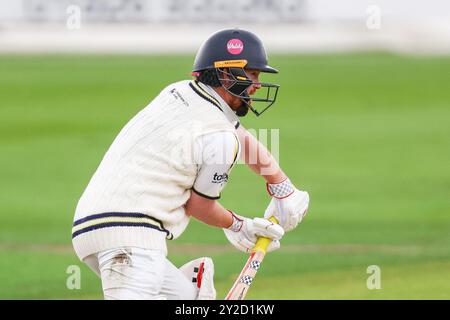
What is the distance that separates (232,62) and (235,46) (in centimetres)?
11

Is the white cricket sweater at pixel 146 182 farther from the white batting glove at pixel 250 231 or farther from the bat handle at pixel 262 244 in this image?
the bat handle at pixel 262 244

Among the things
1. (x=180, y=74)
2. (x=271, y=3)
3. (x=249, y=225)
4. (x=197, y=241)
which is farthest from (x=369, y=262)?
(x=271, y=3)

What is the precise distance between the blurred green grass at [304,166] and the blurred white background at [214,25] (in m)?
1.35

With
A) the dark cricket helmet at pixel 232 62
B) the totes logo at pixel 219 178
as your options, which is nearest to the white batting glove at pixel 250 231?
the totes logo at pixel 219 178

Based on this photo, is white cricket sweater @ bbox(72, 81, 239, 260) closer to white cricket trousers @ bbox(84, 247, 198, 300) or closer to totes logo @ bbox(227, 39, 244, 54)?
white cricket trousers @ bbox(84, 247, 198, 300)

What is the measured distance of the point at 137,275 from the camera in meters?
5.33

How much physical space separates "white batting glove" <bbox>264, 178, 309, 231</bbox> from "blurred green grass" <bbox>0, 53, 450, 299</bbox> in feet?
7.61

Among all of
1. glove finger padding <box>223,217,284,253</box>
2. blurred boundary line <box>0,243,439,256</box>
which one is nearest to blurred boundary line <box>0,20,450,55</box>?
blurred boundary line <box>0,243,439,256</box>

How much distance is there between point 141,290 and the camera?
5312 mm


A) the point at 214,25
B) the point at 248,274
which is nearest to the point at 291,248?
the point at 248,274

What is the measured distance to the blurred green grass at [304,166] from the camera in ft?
31.7
